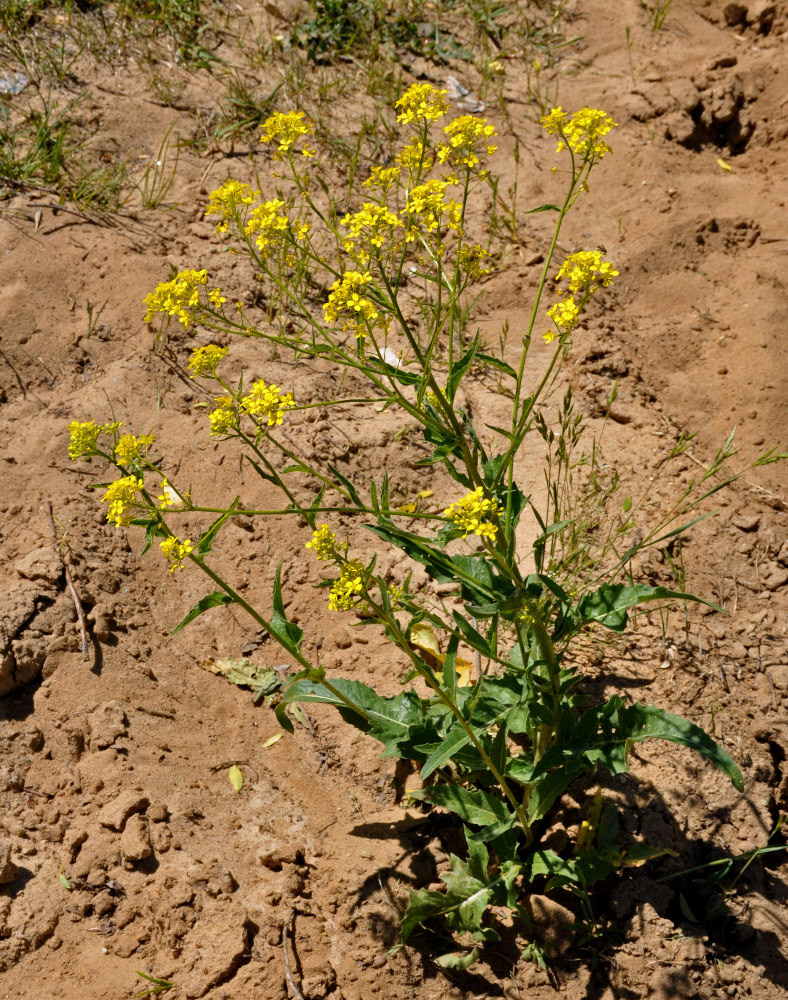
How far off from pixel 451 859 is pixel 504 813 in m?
0.21

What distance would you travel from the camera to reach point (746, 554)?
3.35 metres

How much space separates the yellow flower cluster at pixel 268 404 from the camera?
7.12 feet

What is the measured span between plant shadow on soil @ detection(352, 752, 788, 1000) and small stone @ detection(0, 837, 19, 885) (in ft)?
3.34

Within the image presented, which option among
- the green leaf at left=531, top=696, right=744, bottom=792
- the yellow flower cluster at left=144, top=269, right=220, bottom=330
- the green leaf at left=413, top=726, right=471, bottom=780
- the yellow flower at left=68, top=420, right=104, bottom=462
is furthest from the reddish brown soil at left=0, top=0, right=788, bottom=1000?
the yellow flower cluster at left=144, top=269, right=220, bottom=330

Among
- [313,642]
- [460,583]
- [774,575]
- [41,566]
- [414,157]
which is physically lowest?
[313,642]

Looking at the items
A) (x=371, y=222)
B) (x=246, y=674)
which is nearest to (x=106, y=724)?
(x=246, y=674)

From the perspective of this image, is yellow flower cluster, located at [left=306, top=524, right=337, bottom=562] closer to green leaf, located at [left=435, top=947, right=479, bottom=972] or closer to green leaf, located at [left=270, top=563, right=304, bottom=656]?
green leaf, located at [left=270, top=563, right=304, bottom=656]

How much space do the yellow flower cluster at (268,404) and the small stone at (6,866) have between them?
1502 millimetres

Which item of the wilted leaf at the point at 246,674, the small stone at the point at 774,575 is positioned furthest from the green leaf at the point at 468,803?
the small stone at the point at 774,575

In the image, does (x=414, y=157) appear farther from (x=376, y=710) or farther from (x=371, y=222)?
(x=376, y=710)

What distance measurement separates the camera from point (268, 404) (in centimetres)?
219

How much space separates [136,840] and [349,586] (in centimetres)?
124

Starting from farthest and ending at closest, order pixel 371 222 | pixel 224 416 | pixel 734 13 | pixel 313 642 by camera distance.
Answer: pixel 734 13 < pixel 313 642 < pixel 371 222 < pixel 224 416

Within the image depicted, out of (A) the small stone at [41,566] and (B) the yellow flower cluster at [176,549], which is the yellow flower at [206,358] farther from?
(A) the small stone at [41,566]
